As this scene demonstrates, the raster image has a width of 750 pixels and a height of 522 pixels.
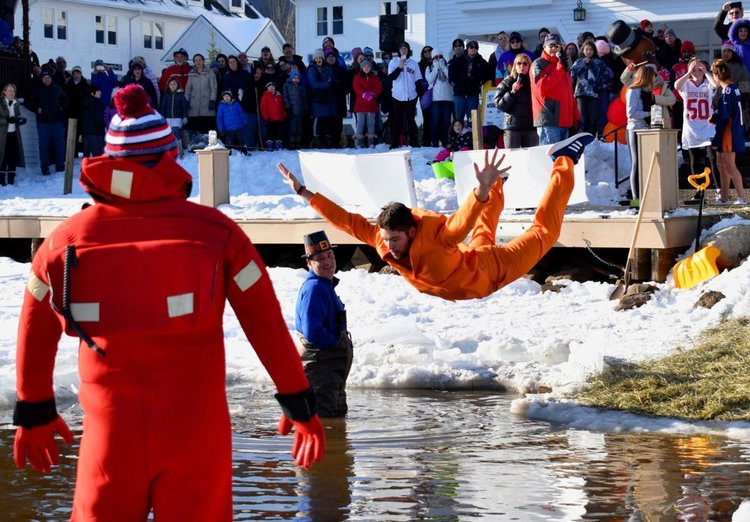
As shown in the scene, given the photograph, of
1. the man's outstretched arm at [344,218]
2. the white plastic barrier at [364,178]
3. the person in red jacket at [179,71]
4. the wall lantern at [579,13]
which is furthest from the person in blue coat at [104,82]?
the man's outstretched arm at [344,218]

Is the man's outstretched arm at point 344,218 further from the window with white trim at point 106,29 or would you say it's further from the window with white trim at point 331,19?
the window with white trim at point 106,29

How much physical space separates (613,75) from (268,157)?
21.6 feet

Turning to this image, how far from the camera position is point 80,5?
2047 inches

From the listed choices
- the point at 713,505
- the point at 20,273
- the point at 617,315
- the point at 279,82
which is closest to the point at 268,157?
the point at 279,82

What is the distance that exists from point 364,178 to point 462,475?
8.89m

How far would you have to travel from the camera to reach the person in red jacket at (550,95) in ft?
53.0

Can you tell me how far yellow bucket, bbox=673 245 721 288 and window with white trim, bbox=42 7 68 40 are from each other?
41228mm

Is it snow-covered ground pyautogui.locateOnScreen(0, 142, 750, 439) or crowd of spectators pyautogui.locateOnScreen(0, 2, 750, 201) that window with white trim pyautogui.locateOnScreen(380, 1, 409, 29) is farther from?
snow-covered ground pyautogui.locateOnScreen(0, 142, 750, 439)

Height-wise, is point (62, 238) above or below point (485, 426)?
above

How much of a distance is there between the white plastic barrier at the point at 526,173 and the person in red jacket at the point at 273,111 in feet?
23.0

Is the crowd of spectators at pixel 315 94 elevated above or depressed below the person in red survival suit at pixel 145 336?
above

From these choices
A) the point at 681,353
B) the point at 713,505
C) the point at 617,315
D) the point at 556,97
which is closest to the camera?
the point at 713,505

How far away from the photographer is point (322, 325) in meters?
8.71

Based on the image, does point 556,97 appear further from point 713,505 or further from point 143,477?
point 143,477
